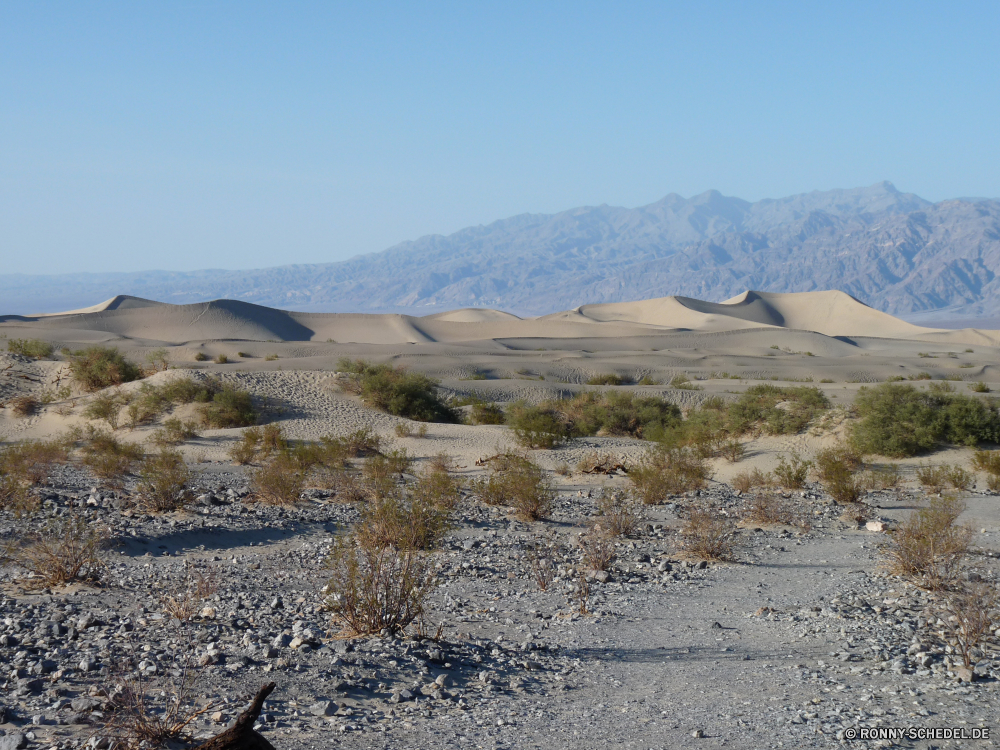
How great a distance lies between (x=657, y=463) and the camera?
17812 mm

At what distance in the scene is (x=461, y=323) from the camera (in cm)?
9319

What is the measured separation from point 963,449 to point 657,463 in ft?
25.2

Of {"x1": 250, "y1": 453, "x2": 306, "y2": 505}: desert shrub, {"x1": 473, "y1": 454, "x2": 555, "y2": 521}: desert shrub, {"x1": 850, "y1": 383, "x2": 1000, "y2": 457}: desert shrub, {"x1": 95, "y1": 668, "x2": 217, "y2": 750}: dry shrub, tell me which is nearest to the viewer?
{"x1": 95, "y1": 668, "x2": 217, "y2": 750}: dry shrub

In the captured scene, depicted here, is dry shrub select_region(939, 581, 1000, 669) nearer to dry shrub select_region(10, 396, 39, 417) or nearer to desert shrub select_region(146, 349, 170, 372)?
dry shrub select_region(10, 396, 39, 417)

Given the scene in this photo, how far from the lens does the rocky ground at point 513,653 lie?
Answer: 16.9 feet

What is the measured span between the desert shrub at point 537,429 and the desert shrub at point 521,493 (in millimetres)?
6559

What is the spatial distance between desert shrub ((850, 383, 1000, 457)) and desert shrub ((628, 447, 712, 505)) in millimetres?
4075

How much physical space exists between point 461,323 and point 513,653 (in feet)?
285

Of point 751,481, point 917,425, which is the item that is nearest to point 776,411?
point 917,425

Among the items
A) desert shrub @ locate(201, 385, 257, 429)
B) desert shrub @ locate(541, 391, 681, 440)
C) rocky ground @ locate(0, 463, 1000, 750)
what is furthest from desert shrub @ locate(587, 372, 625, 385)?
rocky ground @ locate(0, 463, 1000, 750)

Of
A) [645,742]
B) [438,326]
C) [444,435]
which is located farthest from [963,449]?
[438,326]

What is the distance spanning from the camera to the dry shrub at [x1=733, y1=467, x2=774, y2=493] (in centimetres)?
1683

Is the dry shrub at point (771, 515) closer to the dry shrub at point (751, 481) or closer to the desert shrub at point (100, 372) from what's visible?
the dry shrub at point (751, 481)

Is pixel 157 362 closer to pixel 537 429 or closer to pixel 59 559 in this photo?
pixel 537 429
